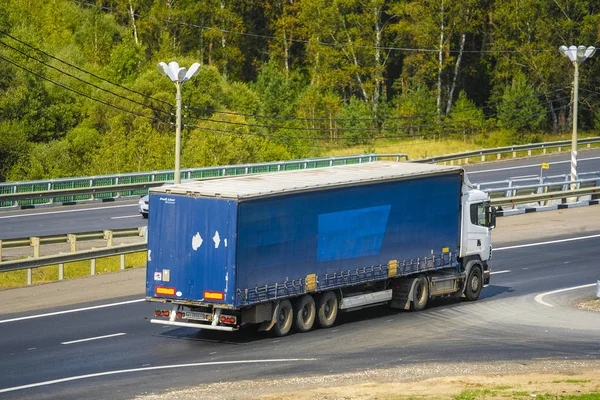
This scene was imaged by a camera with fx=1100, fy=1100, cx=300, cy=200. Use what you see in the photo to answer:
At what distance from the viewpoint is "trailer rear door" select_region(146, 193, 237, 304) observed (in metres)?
22.0

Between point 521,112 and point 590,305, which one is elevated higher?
point 521,112

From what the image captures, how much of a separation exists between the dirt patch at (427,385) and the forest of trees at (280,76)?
43.6m

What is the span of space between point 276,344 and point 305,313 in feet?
5.54

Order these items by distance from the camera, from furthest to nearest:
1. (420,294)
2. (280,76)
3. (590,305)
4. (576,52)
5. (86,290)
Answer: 1. (280,76)
2. (576,52)
3. (86,290)
4. (590,305)
5. (420,294)

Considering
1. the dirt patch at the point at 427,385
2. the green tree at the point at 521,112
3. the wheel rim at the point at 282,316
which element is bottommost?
the dirt patch at the point at 427,385

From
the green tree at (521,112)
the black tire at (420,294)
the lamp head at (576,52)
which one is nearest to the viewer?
the black tire at (420,294)

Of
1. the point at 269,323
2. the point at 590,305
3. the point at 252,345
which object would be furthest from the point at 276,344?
the point at 590,305

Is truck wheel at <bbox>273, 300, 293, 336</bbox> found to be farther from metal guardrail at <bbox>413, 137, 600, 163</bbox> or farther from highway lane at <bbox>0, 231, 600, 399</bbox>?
metal guardrail at <bbox>413, 137, 600, 163</bbox>

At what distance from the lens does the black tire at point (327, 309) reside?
24406 millimetres

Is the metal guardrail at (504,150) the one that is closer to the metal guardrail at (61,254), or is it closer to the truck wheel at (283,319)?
the metal guardrail at (61,254)

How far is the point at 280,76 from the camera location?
85.2m

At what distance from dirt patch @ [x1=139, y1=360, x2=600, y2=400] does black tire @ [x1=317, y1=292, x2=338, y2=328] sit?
14.1 feet

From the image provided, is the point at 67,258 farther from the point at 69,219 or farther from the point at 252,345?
the point at 69,219

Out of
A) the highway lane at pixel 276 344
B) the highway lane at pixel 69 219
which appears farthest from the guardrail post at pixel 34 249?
the highway lane at pixel 69 219
